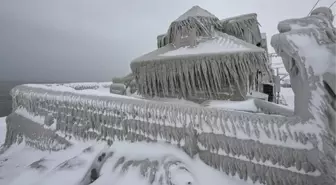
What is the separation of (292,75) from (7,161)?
7.05m

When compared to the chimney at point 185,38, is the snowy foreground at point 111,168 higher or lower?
lower

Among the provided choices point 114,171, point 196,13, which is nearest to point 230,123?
point 114,171

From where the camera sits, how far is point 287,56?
180 cm

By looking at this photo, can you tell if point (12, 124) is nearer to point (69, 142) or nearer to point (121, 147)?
point (69, 142)

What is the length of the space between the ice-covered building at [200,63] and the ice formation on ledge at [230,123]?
0.03m

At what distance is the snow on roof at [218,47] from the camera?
11.3 feet

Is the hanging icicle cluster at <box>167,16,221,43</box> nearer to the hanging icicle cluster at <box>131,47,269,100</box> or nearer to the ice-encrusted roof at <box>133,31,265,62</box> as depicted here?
the ice-encrusted roof at <box>133,31,265,62</box>

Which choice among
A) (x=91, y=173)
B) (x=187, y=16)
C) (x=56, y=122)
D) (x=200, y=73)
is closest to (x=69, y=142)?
(x=56, y=122)

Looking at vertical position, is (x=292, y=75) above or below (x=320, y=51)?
below

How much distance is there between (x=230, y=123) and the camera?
7.32 feet

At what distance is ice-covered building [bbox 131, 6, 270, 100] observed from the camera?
11.2 feet

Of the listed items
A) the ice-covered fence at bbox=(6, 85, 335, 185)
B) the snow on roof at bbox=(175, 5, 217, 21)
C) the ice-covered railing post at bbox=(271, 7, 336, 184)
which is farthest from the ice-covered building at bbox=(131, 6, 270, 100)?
the ice-covered railing post at bbox=(271, 7, 336, 184)

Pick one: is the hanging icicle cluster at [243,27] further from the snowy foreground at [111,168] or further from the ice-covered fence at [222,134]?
Answer: the snowy foreground at [111,168]

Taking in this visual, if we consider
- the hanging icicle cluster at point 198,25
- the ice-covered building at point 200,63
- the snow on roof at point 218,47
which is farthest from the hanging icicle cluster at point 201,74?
the hanging icicle cluster at point 198,25
